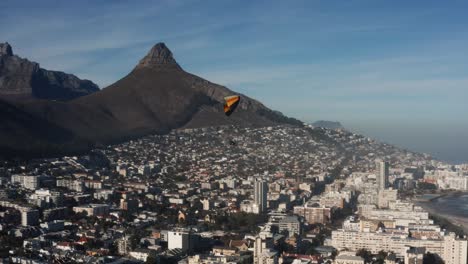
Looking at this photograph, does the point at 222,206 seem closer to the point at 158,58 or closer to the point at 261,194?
the point at 261,194

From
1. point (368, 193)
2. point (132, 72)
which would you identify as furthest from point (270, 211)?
point (132, 72)

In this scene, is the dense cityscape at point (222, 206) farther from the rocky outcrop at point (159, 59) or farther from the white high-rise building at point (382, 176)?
the rocky outcrop at point (159, 59)

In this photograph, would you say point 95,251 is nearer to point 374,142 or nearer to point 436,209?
point 436,209

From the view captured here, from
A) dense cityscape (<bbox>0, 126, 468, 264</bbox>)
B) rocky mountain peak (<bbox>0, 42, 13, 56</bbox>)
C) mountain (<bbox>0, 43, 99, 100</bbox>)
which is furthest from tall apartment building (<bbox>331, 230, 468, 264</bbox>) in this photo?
rocky mountain peak (<bbox>0, 42, 13, 56</bbox>)

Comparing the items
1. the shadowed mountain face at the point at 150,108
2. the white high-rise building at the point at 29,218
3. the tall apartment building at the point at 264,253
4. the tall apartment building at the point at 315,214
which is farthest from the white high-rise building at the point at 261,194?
the shadowed mountain face at the point at 150,108

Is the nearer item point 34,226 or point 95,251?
point 95,251

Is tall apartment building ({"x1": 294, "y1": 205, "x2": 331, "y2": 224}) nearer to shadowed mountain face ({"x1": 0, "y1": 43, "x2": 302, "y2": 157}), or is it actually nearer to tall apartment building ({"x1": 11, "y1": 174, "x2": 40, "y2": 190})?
tall apartment building ({"x1": 11, "y1": 174, "x2": 40, "y2": 190})

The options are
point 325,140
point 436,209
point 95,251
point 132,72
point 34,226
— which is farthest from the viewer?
point 132,72
